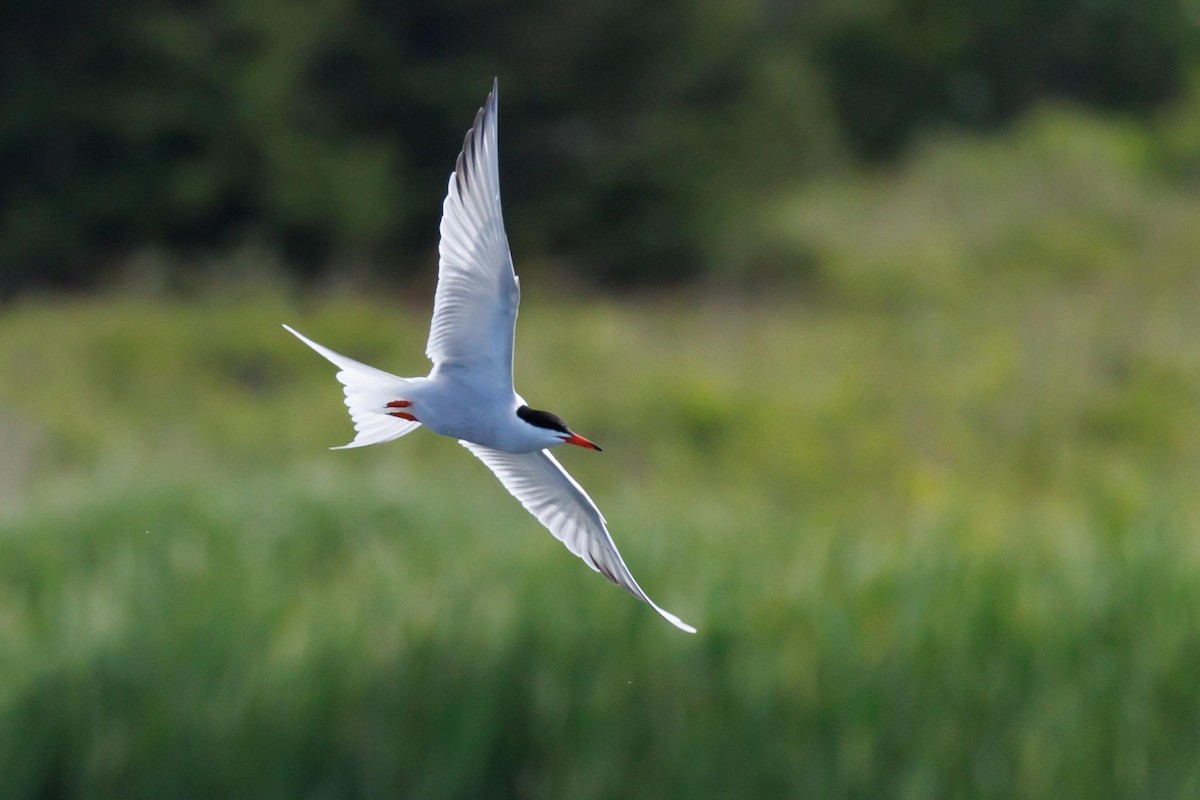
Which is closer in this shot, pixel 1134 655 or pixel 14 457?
pixel 1134 655

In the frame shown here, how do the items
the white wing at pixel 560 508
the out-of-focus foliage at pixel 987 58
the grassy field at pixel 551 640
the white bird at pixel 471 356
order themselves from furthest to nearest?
the out-of-focus foliage at pixel 987 58 → the grassy field at pixel 551 640 → the white wing at pixel 560 508 → the white bird at pixel 471 356

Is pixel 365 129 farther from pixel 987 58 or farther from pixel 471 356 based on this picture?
pixel 987 58

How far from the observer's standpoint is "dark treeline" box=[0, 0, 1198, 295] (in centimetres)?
1272

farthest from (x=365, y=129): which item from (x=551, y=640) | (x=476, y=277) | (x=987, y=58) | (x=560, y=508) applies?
(x=987, y=58)

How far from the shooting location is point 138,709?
14.1 feet

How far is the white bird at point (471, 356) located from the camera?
1.48 meters

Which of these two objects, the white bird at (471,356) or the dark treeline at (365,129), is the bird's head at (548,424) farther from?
the dark treeline at (365,129)

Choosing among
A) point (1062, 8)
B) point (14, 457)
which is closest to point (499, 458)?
point (14, 457)

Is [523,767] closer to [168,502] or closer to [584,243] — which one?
[168,502]

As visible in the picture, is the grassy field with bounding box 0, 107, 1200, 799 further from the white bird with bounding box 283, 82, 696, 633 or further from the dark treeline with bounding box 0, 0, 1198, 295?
the dark treeline with bounding box 0, 0, 1198, 295

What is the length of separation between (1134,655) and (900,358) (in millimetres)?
7637

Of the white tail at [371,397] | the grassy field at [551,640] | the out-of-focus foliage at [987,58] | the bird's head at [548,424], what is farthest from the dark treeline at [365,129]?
the bird's head at [548,424]

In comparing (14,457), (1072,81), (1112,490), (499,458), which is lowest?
(14,457)

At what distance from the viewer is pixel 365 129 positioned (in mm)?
13891
